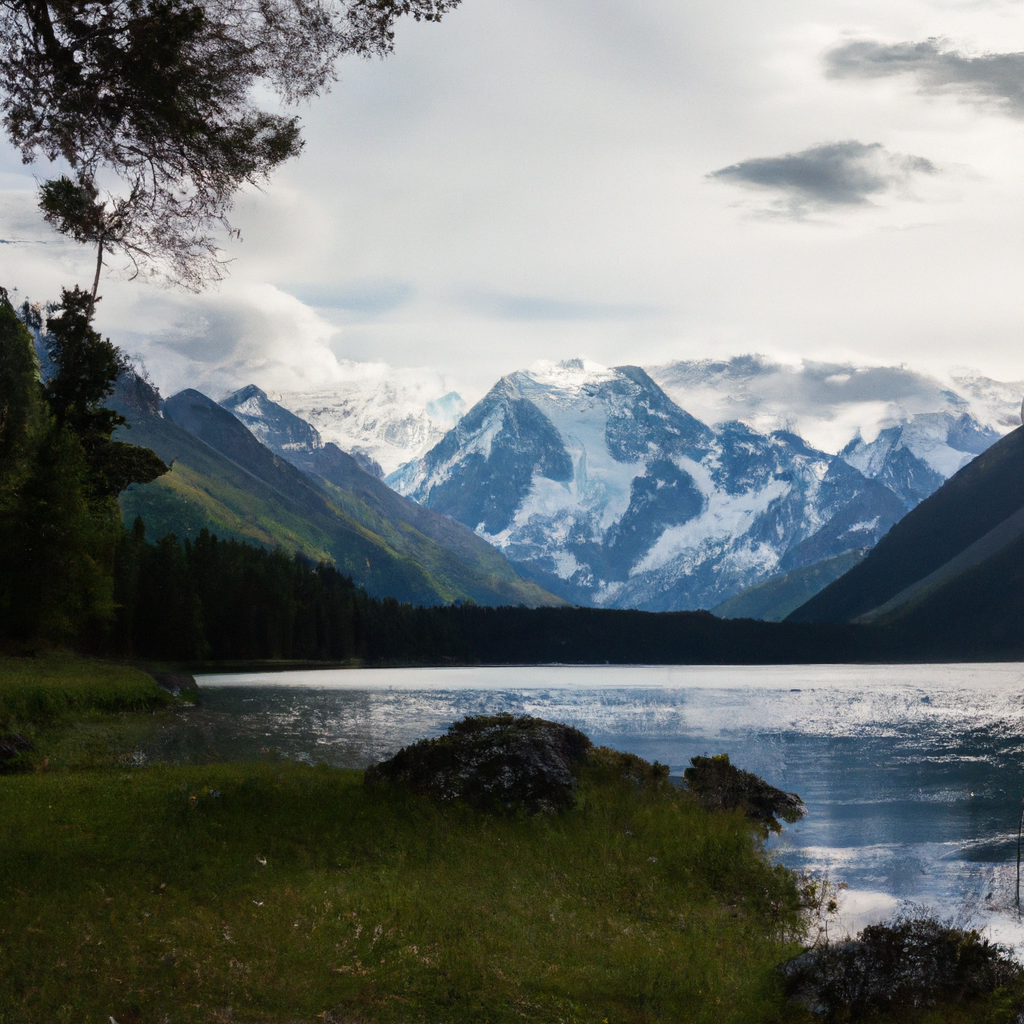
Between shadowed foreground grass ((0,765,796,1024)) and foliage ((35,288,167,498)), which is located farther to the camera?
foliage ((35,288,167,498))

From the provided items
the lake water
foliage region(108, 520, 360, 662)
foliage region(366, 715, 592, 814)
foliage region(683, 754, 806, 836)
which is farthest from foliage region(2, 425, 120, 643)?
foliage region(108, 520, 360, 662)

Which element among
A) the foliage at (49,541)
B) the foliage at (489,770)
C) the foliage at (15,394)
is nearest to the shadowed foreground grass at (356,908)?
the foliage at (489,770)

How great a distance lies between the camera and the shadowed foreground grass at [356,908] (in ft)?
48.0

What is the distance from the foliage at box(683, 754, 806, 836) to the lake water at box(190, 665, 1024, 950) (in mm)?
1023

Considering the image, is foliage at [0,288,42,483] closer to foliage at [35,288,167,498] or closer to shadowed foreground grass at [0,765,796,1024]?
foliage at [35,288,167,498]

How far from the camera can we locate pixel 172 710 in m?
71.9

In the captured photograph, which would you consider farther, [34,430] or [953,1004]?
[34,430]

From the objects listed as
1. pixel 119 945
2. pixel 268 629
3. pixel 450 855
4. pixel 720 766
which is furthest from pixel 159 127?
pixel 268 629

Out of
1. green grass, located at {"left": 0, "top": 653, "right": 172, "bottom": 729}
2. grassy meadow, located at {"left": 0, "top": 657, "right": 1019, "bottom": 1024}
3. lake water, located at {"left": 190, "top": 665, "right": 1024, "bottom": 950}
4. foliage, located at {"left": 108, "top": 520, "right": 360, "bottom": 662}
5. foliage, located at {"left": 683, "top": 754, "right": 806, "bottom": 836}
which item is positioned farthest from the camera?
foliage, located at {"left": 108, "top": 520, "right": 360, "bottom": 662}

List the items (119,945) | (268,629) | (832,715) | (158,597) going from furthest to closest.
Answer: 1. (268,629)
2. (158,597)
3. (832,715)
4. (119,945)

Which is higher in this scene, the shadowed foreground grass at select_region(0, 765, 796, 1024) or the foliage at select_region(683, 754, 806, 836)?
the shadowed foreground grass at select_region(0, 765, 796, 1024)

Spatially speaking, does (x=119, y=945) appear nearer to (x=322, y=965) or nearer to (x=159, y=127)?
(x=322, y=965)

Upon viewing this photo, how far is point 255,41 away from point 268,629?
169903 mm

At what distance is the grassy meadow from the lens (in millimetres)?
14609
